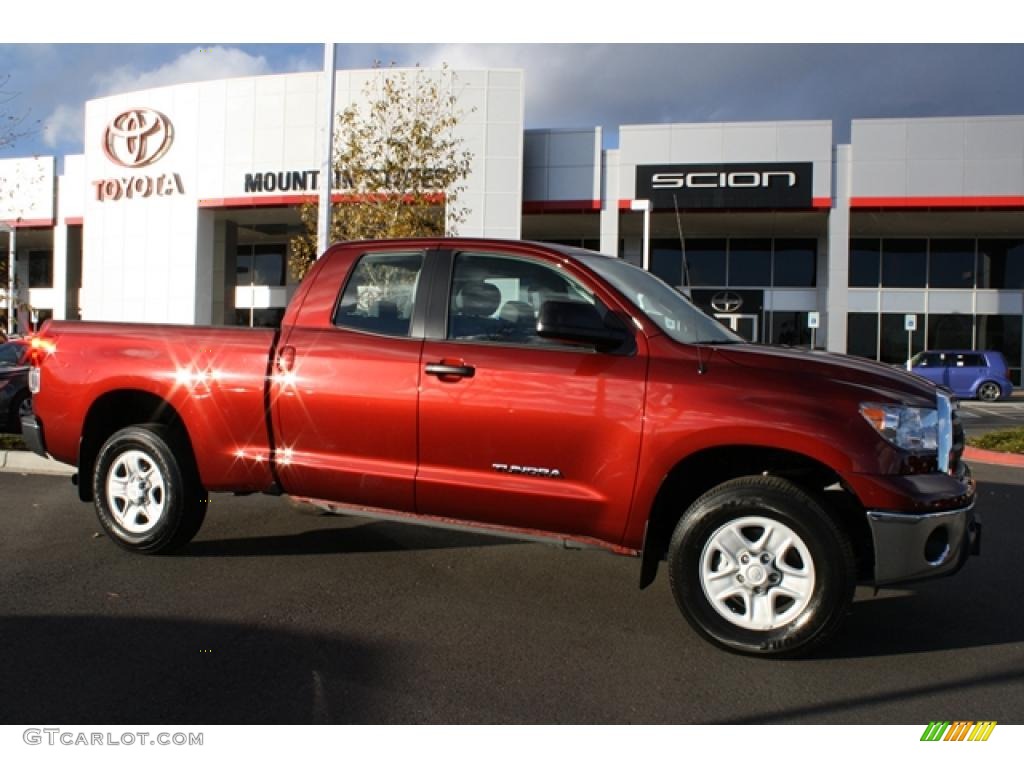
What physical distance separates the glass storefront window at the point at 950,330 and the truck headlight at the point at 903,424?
27.8 metres

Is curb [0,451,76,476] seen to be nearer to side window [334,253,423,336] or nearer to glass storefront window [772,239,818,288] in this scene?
side window [334,253,423,336]

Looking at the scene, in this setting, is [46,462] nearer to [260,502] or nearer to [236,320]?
[260,502]

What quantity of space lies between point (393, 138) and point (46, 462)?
845 cm

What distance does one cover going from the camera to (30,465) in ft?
27.2

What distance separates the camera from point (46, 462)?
27.2ft

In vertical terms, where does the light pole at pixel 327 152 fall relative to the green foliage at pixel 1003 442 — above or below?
above

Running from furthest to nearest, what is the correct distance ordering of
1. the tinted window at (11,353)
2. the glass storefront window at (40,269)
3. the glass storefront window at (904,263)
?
the glass storefront window at (40,269), the glass storefront window at (904,263), the tinted window at (11,353)

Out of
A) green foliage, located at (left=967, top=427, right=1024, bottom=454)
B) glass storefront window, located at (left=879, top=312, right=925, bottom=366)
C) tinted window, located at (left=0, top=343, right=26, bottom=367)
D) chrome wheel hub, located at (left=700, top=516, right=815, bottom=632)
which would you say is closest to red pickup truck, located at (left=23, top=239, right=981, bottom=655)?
chrome wheel hub, located at (left=700, top=516, right=815, bottom=632)

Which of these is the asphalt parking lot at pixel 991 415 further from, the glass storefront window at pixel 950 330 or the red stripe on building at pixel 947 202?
the red stripe on building at pixel 947 202

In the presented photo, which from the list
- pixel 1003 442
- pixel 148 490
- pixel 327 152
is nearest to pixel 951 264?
pixel 1003 442

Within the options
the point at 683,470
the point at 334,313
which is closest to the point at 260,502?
the point at 334,313

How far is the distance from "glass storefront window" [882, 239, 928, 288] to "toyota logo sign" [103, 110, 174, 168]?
24.9m

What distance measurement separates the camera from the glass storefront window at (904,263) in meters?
29.0

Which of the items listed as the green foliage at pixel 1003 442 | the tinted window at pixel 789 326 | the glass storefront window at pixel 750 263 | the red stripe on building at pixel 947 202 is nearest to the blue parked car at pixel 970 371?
the red stripe on building at pixel 947 202
